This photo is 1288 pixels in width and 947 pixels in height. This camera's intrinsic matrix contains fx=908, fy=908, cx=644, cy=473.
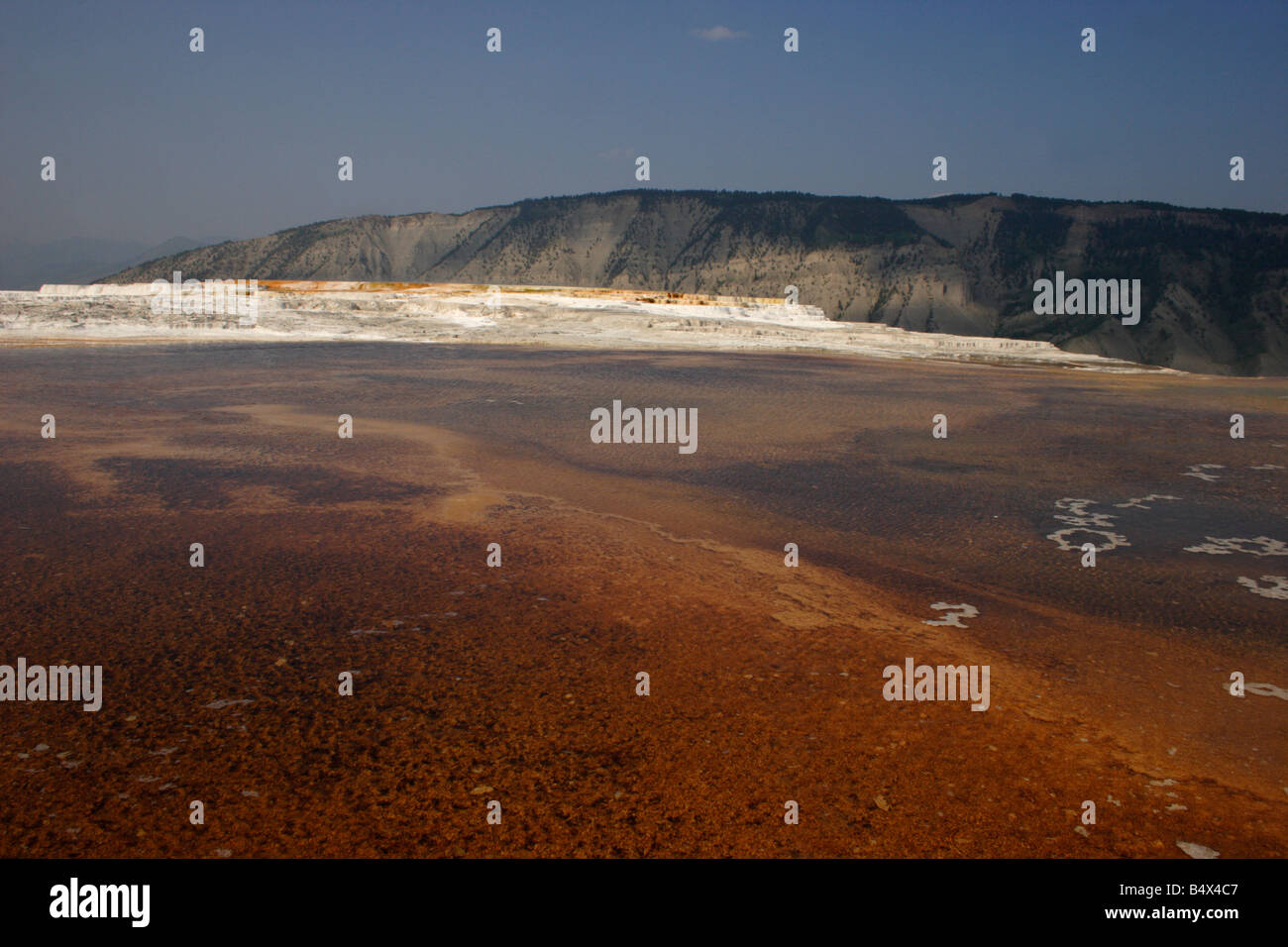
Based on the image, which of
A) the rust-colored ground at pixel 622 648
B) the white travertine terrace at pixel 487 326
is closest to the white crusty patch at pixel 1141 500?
the rust-colored ground at pixel 622 648

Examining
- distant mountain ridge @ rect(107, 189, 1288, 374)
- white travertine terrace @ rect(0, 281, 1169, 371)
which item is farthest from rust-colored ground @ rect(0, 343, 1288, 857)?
distant mountain ridge @ rect(107, 189, 1288, 374)

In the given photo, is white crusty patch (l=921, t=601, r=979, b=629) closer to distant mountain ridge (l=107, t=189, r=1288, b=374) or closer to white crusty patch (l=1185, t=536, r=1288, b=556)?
white crusty patch (l=1185, t=536, r=1288, b=556)

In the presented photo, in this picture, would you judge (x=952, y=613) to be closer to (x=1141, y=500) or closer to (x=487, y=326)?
(x=1141, y=500)

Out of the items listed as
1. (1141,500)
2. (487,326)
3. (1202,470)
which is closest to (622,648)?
(1141,500)

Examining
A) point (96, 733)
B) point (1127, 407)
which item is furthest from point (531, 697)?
point (1127, 407)

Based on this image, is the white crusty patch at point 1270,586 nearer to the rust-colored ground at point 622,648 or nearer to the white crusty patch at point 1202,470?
the rust-colored ground at point 622,648
